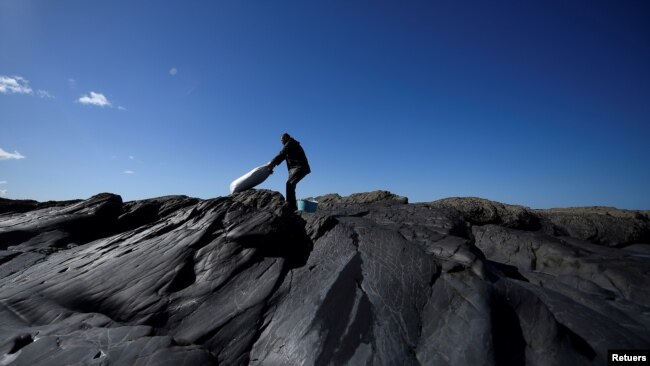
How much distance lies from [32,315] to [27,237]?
244 inches

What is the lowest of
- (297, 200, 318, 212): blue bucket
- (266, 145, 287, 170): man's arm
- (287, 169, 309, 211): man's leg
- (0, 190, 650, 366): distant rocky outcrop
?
(0, 190, 650, 366): distant rocky outcrop

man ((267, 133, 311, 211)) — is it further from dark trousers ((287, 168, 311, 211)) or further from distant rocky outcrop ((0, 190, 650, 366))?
distant rocky outcrop ((0, 190, 650, 366))

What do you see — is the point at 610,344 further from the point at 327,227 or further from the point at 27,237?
the point at 27,237

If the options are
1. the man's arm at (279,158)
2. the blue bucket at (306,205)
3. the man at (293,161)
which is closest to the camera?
the blue bucket at (306,205)

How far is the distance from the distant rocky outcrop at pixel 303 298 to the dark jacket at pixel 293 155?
1.13 metres

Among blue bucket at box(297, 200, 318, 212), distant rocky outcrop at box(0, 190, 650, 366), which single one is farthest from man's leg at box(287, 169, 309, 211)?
distant rocky outcrop at box(0, 190, 650, 366)

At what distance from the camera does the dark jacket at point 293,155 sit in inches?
322

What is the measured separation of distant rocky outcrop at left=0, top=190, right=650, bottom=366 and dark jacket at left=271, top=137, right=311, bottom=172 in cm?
113

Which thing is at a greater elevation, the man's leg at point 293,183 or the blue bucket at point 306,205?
the man's leg at point 293,183

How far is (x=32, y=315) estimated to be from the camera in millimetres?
4699

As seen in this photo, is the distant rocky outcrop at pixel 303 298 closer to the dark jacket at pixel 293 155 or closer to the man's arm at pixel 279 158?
the man's arm at pixel 279 158

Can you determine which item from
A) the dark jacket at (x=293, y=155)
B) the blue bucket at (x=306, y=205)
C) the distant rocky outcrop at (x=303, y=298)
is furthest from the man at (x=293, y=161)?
the distant rocky outcrop at (x=303, y=298)

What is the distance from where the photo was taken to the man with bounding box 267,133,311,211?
8180 millimetres

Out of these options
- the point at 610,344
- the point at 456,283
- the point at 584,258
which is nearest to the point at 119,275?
the point at 456,283
